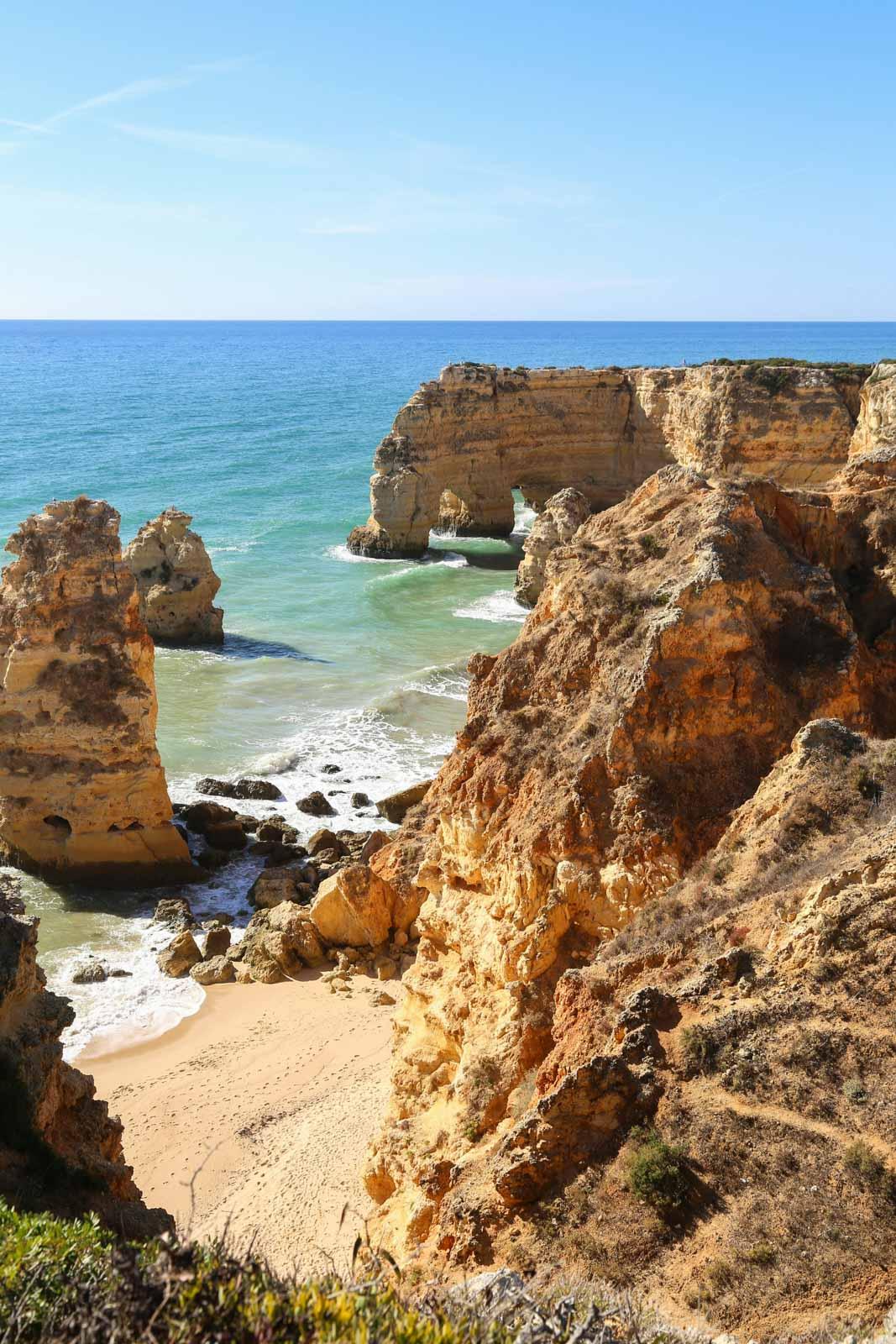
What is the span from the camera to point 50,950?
21.9m

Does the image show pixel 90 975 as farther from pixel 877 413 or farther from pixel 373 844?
pixel 877 413

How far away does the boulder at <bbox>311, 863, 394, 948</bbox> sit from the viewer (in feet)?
67.2

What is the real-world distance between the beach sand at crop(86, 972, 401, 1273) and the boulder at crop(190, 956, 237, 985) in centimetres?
17

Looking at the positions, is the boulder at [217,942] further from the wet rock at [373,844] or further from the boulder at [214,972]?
Result: the wet rock at [373,844]

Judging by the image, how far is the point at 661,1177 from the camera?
717cm

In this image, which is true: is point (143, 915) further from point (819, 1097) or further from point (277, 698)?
point (819, 1097)

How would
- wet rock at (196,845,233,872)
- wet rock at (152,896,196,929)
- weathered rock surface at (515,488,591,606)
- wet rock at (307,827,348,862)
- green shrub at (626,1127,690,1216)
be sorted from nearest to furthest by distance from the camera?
green shrub at (626,1127,690,1216)
wet rock at (152,896,196,929)
wet rock at (196,845,233,872)
wet rock at (307,827,348,862)
weathered rock surface at (515,488,591,606)

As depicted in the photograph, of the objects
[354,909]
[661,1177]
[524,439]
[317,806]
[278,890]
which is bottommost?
[278,890]

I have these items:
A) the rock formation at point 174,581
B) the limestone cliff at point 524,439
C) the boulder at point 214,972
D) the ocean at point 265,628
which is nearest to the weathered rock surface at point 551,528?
the ocean at point 265,628

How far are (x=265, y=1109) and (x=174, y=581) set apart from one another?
28976 mm

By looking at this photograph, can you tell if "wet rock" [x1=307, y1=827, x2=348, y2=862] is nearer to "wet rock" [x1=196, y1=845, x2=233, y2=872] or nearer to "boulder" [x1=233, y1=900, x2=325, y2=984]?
"wet rock" [x1=196, y1=845, x2=233, y2=872]

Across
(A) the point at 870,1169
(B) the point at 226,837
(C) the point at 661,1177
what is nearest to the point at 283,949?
(B) the point at 226,837

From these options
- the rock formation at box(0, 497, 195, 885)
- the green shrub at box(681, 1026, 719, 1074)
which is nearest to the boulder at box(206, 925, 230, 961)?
the rock formation at box(0, 497, 195, 885)

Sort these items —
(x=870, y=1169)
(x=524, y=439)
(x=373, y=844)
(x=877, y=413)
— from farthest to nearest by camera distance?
(x=524, y=439), (x=877, y=413), (x=373, y=844), (x=870, y=1169)
